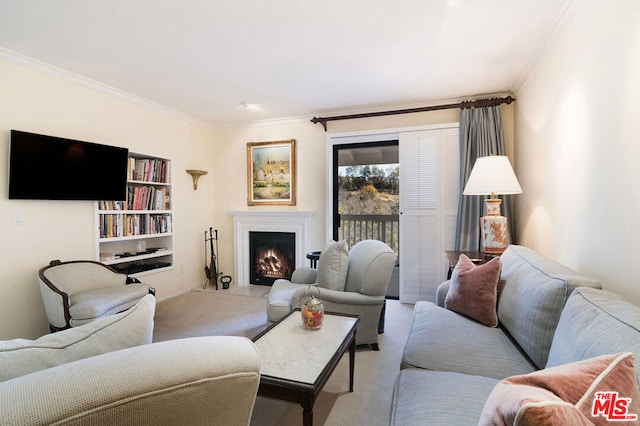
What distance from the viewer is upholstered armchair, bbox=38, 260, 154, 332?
2.47 metres

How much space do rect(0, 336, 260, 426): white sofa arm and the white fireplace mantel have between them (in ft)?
12.2

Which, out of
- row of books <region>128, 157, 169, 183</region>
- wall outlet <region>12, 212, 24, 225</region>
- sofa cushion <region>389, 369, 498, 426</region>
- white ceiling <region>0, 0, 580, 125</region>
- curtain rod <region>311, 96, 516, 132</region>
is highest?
white ceiling <region>0, 0, 580, 125</region>

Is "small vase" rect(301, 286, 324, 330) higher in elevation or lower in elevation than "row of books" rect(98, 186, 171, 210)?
lower

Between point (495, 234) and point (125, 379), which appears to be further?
point (495, 234)

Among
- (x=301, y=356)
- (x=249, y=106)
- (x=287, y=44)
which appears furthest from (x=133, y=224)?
(x=301, y=356)

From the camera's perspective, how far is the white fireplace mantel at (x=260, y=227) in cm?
451

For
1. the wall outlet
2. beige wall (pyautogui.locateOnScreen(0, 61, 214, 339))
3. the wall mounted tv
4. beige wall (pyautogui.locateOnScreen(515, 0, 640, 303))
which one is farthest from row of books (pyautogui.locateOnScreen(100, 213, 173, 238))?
beige wall (pyautogui.locateOnScreen(515, 0, 640, 303))

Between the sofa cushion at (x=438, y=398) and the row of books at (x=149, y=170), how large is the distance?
3.69 m

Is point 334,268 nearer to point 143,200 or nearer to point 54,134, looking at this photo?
point 143,200

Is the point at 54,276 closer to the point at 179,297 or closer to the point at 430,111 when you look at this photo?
the point at 179,297

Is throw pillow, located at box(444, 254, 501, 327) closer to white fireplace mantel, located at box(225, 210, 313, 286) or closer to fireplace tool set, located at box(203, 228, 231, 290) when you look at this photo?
white fireplace mantel, located at box(225, 210, 313, 286)

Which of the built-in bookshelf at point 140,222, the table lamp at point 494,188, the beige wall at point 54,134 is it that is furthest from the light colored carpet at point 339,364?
the table lamp at point 494,188

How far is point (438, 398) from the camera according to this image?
1.18 meters

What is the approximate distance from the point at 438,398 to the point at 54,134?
148 inches
